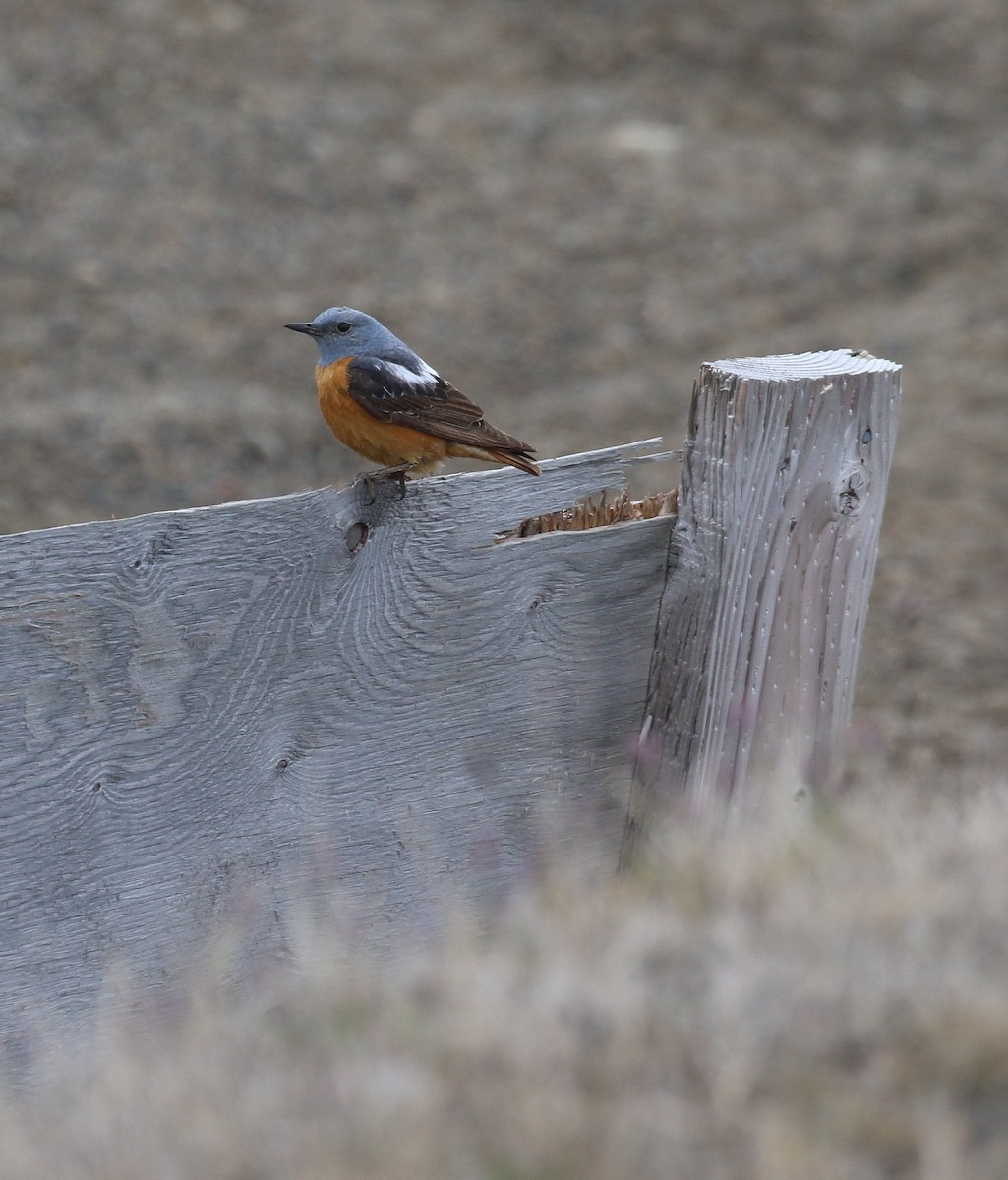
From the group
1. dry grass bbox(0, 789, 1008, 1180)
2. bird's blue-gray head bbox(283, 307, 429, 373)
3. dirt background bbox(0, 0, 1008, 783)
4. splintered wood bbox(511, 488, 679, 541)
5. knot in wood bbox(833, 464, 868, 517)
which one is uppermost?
dirt background bbox(0, 0, 1008, 783)

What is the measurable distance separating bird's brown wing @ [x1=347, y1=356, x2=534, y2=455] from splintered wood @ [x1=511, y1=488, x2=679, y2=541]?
83 cm

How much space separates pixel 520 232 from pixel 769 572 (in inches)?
331

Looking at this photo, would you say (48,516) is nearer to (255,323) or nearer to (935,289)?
(255,323)

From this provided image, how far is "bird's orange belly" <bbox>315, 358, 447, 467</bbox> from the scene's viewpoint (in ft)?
14.3

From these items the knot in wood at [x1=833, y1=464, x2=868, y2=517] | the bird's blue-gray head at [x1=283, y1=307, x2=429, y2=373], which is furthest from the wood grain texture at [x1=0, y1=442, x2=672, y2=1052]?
the bird's blue-gray head at [x1=283, y1=307, x2=429, y2=373]

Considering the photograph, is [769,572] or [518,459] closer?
[769,572]

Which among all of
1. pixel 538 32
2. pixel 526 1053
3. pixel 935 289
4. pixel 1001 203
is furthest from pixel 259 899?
pixel 538 32

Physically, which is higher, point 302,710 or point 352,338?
point 352,338

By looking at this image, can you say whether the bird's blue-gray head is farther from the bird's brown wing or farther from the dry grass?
the dry grass

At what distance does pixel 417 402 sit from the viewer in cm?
436

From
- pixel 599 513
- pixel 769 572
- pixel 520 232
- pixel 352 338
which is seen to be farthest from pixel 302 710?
pixel 520 232

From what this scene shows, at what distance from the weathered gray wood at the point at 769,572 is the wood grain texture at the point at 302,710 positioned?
0.12 metres

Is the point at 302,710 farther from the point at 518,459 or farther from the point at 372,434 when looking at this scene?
the point at 372,434

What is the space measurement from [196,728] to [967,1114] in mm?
1503
